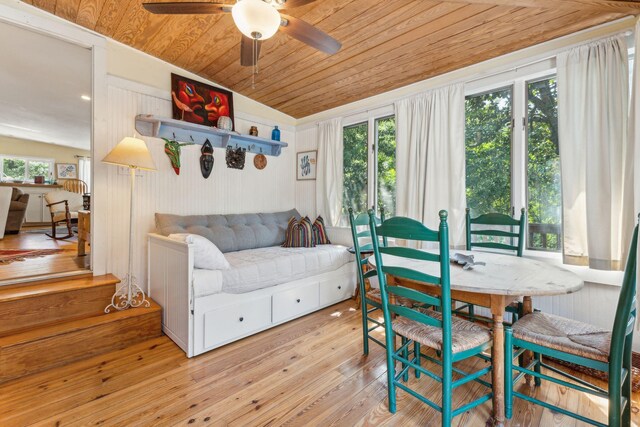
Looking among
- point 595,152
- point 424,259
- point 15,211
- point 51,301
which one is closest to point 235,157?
point 51,301

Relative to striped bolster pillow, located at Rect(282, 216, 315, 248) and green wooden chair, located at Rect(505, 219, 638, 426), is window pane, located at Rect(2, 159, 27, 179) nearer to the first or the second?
striped bolster pillow, located at Rect(282, 216, 315, 248)

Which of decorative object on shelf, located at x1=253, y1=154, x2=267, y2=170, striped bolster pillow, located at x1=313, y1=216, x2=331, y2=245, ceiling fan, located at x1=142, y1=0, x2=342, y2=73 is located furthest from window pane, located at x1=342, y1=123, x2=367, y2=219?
ceiling fan, located at x1=142, y1=0, x2=342, y2=73

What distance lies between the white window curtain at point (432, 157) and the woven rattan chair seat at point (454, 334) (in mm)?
1335

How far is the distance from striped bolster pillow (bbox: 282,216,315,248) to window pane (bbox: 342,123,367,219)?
25.6 inches

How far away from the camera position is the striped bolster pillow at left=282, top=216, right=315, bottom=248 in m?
3.34

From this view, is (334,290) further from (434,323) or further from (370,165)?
(434,323)

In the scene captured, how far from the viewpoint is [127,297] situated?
262 cm

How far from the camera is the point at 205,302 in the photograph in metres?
2.16

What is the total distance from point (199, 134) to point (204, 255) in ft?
5.50

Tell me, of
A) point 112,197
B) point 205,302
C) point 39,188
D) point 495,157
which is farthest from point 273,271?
point 39,188

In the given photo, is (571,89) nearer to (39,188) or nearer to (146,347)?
(146,347)

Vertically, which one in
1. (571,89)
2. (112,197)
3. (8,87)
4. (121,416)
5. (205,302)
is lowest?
(121,416)

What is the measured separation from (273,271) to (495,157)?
2280mm

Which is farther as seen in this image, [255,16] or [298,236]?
[298,236]
